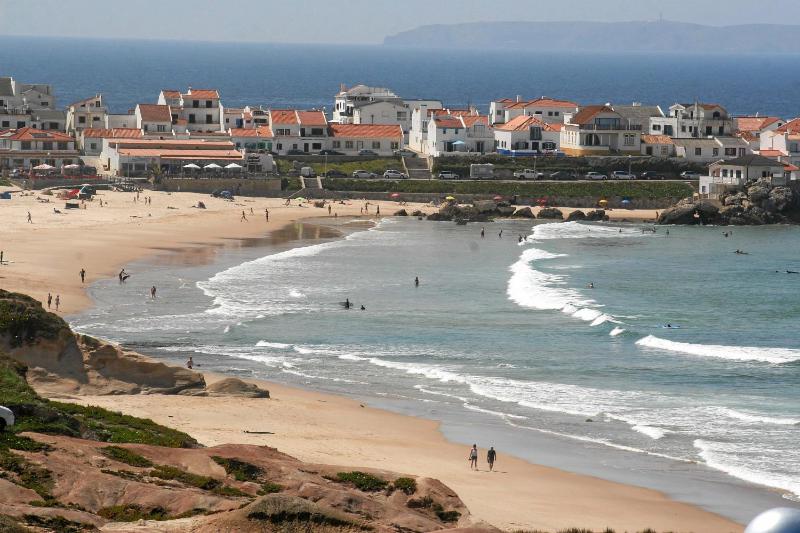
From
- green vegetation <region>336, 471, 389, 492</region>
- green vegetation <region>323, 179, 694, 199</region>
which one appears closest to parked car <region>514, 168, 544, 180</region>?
green vegetation <region>323, 179, 694, 199</region>

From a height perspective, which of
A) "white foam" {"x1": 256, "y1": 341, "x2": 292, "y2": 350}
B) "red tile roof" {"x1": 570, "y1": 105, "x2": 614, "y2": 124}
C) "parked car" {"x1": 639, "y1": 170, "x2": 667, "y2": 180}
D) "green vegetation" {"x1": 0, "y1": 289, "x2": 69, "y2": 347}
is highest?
"red tile roof" {"x1": 570, "y1": 105, "x2": 614, "y2": 124}

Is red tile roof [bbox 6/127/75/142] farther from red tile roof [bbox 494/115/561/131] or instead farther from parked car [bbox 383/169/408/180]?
red tile roof [bbox 494/115/561/131]

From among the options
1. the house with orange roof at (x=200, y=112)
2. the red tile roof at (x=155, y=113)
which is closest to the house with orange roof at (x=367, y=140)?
the house with orange roof at (x=200, y=112)

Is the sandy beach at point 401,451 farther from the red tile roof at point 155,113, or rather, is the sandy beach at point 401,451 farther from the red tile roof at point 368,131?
the red tile roof at point 368,131

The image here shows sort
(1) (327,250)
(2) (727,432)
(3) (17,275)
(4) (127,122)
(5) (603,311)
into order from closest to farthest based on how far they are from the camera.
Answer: (2) (727,432), (5) (603,311), (3) (17,275), (1) (327,250), (4) (127,122)

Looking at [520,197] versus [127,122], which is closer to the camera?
[520,197]

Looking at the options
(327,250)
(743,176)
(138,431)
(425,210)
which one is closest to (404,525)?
(138,431)

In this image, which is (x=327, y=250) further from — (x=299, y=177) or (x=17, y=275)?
(x=299, y=177)
